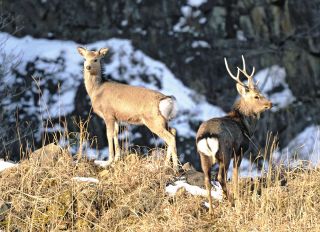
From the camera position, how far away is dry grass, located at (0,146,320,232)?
7.66 metres

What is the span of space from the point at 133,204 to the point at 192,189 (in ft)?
2.59

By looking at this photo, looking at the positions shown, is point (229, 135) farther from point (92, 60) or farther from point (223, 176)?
point (92, 60)

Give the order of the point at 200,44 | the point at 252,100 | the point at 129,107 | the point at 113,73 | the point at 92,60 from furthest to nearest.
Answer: the point at 200,44 → the point at 113,73 → the point at 92,60 → the point at 129,107 → the point at 252,100

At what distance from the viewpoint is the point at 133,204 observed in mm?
8078

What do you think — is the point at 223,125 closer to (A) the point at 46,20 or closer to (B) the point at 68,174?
(B) the point at 68,174

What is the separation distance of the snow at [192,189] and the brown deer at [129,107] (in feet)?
4.76

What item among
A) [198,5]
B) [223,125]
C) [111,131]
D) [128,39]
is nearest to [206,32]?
[198,5]

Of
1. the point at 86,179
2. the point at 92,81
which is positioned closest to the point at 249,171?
the point at 86,179

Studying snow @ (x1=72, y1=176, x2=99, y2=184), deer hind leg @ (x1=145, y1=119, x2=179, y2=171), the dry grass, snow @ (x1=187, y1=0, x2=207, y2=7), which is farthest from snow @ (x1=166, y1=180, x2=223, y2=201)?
snow @ (x1=187, y1=0, x2=207, y2=7)

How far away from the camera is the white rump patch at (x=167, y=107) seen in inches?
422

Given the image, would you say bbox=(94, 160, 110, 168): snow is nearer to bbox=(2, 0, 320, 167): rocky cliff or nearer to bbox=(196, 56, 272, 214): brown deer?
bbox=(196, 56, 272, 214): brown deer

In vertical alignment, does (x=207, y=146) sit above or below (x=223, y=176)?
above

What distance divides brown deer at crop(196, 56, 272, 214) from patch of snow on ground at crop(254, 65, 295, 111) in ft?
56.2

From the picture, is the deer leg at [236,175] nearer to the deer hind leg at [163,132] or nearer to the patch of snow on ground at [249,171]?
the patch of snow on ground at [249,171]
